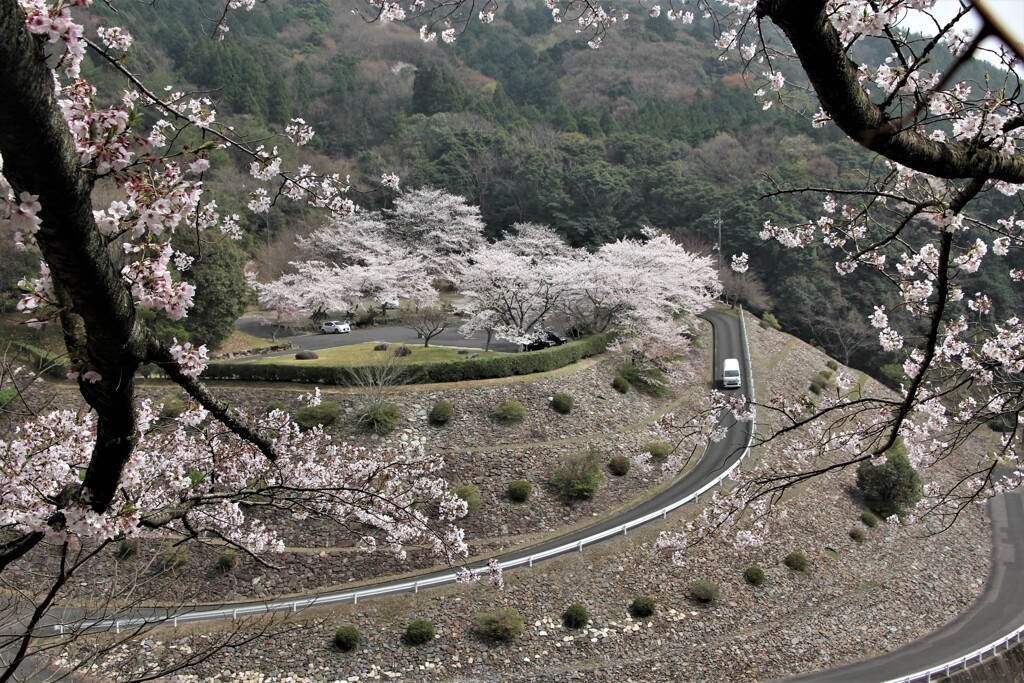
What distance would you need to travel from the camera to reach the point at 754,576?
15.2 meters

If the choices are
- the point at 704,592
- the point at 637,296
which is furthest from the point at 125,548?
the point at 637,296

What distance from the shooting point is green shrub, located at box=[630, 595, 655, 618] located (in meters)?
13.9

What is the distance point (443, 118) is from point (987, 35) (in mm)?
48311

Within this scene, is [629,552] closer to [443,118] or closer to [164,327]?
[164,327]

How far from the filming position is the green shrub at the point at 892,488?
757 inches

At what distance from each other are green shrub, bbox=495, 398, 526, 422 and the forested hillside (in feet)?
50.6

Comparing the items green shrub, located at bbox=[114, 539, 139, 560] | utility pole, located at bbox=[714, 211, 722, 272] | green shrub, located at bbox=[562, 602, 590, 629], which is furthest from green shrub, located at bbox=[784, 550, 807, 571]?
utility pole, located at bbox=[714, 211, 722, 272]

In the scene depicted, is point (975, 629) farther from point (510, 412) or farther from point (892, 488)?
point (510, 412)

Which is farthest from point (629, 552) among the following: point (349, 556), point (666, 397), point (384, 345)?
point (384, 345)

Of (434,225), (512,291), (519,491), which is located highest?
(512,291)

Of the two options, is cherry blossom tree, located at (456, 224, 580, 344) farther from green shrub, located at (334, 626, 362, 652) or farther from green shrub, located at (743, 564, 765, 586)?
green shrub, located at (334, 626, 362, 652)

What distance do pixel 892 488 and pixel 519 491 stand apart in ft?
35.8

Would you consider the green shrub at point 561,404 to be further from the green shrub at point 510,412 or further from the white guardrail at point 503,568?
the white guardrail at point 503,568

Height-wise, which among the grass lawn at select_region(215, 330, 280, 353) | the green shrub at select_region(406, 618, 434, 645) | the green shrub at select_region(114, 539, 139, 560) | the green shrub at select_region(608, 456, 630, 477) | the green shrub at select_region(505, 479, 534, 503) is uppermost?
the green shrub at select_region(608, 456, 630, 477)
